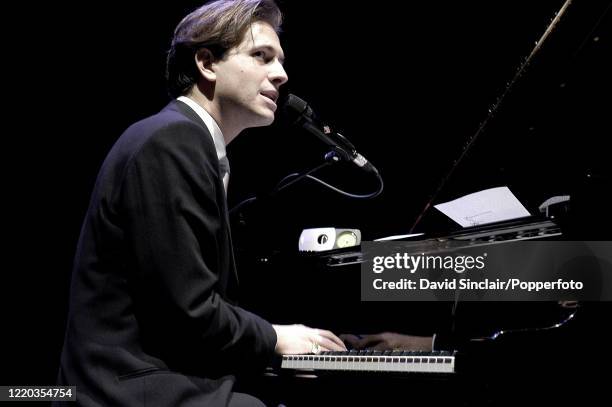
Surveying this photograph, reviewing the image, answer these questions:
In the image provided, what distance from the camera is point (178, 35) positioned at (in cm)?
223

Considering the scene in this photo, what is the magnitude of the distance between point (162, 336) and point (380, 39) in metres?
3.45

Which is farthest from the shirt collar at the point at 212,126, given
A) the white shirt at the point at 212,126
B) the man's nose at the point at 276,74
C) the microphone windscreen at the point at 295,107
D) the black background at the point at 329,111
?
the black background at the point at 329,111

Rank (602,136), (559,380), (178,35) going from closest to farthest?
(559,380)
(602,136)
(178,35)

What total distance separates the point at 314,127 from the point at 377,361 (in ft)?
3.66

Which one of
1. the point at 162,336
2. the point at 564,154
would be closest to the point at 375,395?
the point at 162,336

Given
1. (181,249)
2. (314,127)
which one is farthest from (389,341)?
(181,249)

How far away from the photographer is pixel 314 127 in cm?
251

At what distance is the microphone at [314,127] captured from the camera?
96.6 inches

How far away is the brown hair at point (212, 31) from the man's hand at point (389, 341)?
3.71ft

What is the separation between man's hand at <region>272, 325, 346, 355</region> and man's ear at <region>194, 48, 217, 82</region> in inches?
35.2

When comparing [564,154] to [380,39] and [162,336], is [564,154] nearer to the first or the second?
[162,336]

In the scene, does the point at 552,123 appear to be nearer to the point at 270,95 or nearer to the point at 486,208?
the point at 486,208

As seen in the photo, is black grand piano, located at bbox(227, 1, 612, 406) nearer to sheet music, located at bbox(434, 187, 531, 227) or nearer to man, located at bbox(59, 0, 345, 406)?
sheet music, located at bbox(434, 187, 531, 227)

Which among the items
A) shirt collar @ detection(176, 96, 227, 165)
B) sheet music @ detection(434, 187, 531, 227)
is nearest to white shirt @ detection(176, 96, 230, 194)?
shirt collar @ detection(176, 96, 227, 165)
